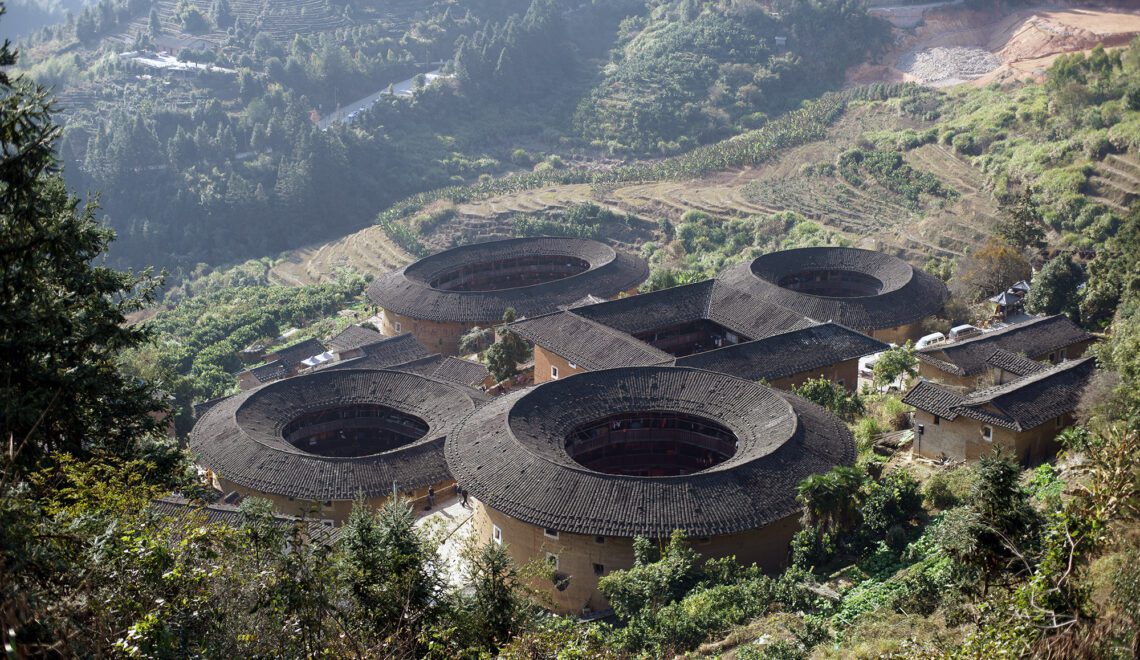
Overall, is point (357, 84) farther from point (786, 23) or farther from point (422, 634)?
point (422, 634)

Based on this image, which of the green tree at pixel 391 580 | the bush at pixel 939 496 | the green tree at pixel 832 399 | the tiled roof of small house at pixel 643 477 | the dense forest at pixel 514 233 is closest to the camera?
the dense forest at pixel 514 233

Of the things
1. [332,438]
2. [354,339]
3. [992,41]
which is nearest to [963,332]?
[332,438]

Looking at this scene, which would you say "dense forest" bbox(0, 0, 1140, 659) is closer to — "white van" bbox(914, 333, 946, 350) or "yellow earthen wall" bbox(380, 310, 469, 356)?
"white van" bbox(914, 333, 946, 350)

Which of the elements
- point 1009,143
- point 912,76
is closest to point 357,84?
point 912,76

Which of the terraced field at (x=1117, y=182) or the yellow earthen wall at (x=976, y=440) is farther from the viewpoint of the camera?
the terraced field at (x=1117, y=182)

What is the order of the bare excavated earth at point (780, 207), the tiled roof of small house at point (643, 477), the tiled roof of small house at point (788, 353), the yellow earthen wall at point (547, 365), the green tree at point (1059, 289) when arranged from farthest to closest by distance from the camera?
the bare excavated earth at point (780, 207)
the green tree at point (1059, 289)
the yellow earthen wall at point (547, 365)
the tiled roof of small house at point (788, 353)
the tiled roof of small house at point (643, 477)

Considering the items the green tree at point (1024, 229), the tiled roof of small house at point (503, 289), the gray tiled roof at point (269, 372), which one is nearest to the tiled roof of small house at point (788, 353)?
the green tree at point (1024, 229)

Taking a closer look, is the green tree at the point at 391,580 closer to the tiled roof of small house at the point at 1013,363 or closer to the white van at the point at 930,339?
the tiled roof of small house at the point at 1013,363
